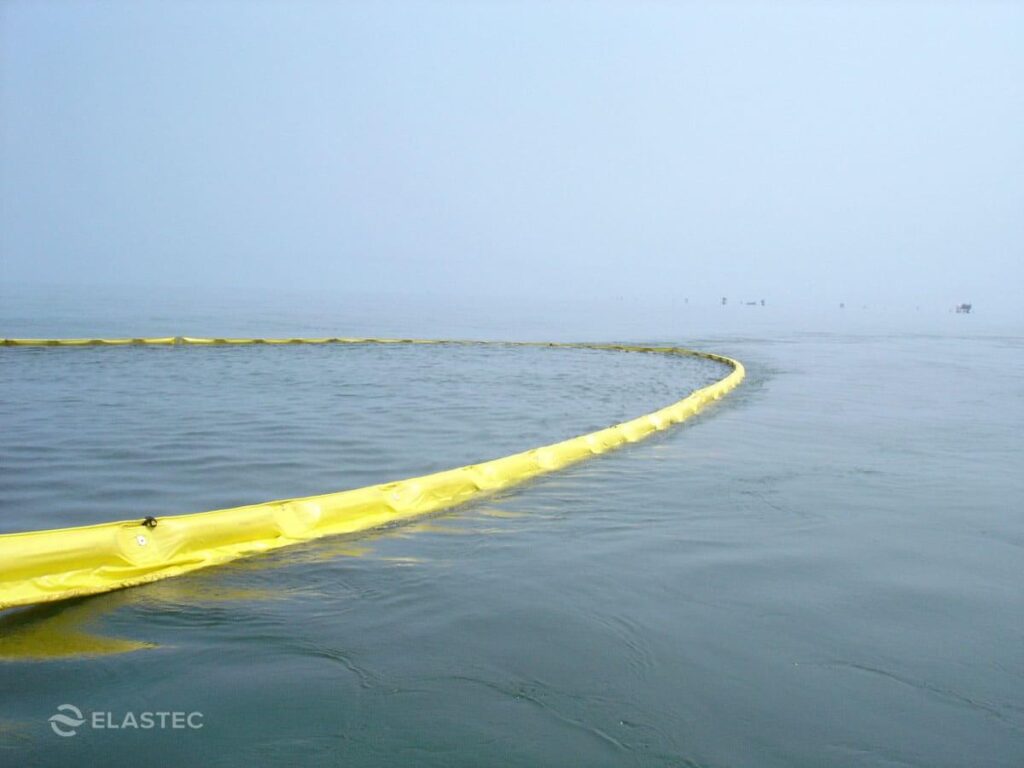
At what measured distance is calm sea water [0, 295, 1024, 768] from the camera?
10.8 ft

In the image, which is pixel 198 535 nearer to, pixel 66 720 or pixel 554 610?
pixel 66 720

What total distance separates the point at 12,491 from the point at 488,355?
1695 centimetres

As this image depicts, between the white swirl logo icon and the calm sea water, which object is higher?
the calm sea water

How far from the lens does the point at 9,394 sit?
1316 centimetres

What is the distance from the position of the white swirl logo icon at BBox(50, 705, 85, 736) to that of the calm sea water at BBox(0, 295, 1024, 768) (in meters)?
0.04

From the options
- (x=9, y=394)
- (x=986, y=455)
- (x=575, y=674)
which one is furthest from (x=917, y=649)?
(x=9, y=394)

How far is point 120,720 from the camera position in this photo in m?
3.33

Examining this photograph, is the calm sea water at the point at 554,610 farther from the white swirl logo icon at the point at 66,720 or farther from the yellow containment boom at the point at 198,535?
the yellow containment boom at the point at 198,535

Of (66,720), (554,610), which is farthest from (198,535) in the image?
(554,610)

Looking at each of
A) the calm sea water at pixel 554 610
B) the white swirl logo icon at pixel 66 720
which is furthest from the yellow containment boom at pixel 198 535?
the white swirl logo icon at pixel 66 720

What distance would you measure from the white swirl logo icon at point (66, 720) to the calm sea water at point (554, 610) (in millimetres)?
38

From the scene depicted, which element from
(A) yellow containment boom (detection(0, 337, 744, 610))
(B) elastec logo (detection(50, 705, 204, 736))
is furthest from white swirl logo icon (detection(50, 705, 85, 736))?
(A) yellow containment boom (detection(0, 337, 744, 610))

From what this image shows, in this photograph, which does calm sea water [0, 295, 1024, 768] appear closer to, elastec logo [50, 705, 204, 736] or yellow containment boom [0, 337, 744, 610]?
elastec logo [50, 705, 204, 736]

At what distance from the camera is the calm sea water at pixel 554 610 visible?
3.29 meters
